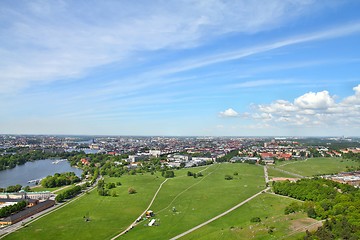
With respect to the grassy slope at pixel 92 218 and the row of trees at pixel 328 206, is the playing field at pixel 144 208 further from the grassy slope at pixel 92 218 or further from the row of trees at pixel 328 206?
the row of trees at pixel 328 206

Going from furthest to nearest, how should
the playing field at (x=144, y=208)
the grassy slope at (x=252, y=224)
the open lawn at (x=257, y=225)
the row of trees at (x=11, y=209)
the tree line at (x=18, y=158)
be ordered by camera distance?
the tree line at (x=18, y=158), the row of trees at (x=11, y=209), the playing field at (x=144, y=208), the grassy slope at (x=252, y=224), the open lawn at (x=257, y=225)

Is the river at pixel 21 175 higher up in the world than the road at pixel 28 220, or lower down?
higher up

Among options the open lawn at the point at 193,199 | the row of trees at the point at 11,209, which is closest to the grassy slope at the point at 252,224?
the open lawn at the point at 193,199

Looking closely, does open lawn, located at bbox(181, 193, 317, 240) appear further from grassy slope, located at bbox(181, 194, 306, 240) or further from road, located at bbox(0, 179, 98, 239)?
road, located at bbox(0, 179, 98, 239)

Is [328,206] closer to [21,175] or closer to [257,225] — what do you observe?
[257,225]

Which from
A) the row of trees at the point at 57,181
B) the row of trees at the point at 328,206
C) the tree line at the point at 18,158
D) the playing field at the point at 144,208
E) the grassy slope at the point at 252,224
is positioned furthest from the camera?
the tree line at the point at 18,158

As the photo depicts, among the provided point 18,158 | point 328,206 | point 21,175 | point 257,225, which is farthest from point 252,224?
point 18,158

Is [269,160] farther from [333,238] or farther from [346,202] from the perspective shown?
[333,238]

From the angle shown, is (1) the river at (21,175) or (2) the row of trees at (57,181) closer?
(2) the row of trees at (57,181)
